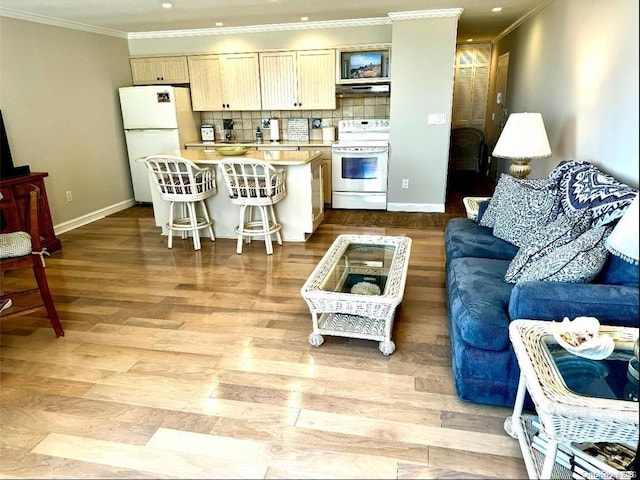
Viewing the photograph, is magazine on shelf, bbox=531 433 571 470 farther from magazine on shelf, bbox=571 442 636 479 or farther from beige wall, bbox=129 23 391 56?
beige wall, bbox=129 23 391 56

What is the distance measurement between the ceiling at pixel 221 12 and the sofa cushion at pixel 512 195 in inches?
96.8

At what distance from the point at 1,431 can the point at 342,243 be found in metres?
2.19

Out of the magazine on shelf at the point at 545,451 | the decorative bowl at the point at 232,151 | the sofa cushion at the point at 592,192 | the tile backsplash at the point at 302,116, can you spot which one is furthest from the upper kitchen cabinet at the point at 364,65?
the magazine on shelf at the point at 545,451

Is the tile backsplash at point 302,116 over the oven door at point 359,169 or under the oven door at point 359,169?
over

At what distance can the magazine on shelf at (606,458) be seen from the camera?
1.47m

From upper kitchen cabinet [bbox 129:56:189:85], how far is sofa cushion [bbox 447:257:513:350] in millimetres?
5153

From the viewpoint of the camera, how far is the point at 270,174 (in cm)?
396

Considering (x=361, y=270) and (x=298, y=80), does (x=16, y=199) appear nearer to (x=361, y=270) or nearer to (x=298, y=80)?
(x=361, y=270)

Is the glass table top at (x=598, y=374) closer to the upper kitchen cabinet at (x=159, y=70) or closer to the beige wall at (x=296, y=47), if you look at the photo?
the beige wall at (x=296, y=47)

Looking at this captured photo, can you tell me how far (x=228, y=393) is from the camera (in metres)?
Result: 2.16

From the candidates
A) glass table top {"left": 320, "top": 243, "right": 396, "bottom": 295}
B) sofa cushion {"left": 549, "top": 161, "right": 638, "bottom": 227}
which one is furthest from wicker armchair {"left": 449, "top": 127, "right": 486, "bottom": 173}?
glass table top {"left": 320, "top": 243, "right": 396, "bottom": 295}

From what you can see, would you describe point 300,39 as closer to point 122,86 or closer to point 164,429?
point 122,86

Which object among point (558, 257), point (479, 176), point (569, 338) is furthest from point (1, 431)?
point (479, 176)

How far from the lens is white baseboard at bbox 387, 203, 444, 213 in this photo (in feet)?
18.3
